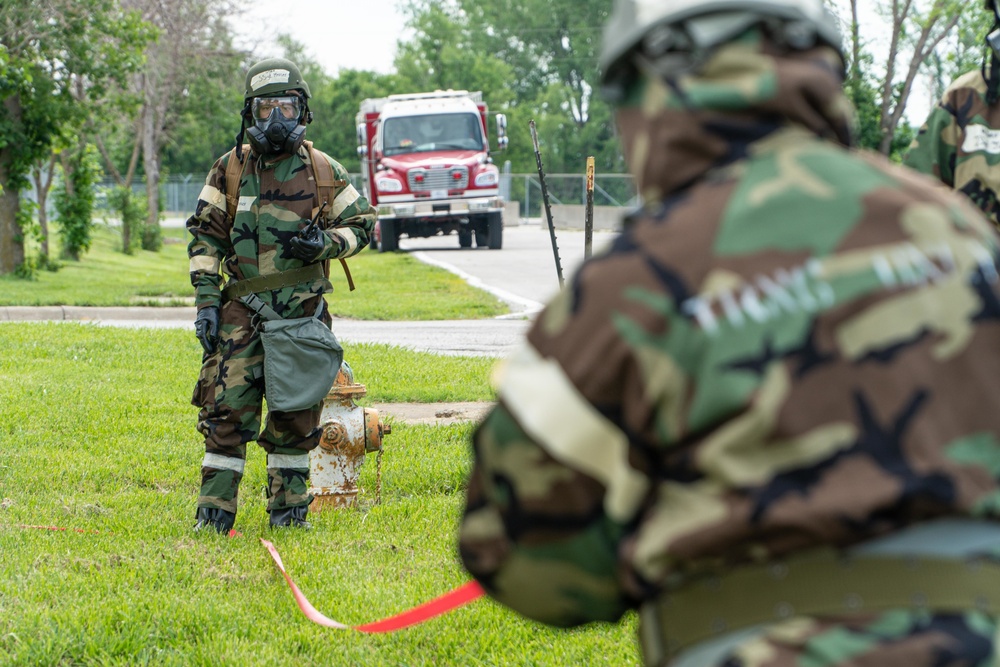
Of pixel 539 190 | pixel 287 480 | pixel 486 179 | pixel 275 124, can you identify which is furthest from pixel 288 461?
pixel 539 190

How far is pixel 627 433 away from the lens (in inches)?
63.0

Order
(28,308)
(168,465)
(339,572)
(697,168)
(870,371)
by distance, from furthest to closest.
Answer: (28,308)
(168,465)
(339,572)
(697,168)
(870,371)

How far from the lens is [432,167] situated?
28094 mm

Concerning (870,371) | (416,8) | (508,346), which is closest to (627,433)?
(870,371)

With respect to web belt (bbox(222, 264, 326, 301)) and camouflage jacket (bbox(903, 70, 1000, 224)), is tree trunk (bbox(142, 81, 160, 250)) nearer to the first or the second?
web belt (bbox(222, 264, 326, 301))

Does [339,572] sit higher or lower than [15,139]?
lower

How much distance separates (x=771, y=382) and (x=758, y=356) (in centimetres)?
3

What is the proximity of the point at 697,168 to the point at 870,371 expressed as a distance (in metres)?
0.34

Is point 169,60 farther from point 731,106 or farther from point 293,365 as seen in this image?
point 731,106

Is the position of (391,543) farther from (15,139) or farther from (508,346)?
(15,139)

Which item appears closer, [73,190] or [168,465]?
→ [168,465]

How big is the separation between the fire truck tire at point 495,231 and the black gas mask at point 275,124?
23.6 m

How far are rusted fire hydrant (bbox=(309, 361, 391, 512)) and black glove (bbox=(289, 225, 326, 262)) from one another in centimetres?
68

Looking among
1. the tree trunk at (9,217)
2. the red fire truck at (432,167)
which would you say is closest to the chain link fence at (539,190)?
the red fire truck at (432,167)
